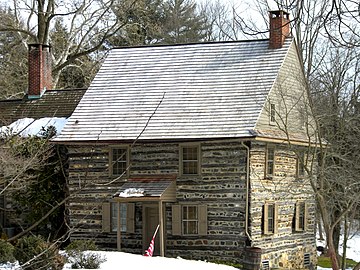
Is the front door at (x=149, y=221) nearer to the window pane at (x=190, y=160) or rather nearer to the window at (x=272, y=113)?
the window pane at (x=190, y=160)

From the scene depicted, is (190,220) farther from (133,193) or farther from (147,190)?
(133,193)

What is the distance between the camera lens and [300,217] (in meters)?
27.5

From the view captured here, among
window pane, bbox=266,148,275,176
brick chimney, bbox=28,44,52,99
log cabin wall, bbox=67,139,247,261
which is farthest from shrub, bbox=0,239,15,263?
brick chimney, bbox=28,44,52,99

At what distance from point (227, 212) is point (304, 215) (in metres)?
4.95

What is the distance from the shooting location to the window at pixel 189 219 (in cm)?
2411

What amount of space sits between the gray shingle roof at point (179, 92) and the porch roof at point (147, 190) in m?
1.50

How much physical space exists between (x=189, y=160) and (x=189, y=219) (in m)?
2.03

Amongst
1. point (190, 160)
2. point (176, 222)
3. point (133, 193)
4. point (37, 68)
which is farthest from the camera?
point (37, 68)

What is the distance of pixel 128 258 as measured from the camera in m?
20.4

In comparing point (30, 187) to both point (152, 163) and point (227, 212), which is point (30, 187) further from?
point (227, 212)

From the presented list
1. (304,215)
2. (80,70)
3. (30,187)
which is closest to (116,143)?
(30,187)

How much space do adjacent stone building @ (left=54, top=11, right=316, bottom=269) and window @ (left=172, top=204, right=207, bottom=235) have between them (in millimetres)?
34

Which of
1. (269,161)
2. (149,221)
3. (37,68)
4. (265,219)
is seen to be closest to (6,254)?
(149,221)

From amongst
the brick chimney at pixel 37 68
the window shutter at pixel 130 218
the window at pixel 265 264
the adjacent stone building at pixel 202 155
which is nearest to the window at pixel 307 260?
the adjacent stone building at pixel 202 155
